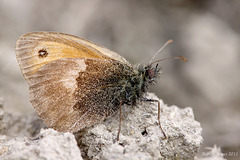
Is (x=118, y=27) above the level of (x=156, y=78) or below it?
above

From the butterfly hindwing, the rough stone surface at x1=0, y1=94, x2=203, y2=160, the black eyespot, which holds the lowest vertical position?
the rough stone surface at x1=0, y1=94, x2=203, y2=160

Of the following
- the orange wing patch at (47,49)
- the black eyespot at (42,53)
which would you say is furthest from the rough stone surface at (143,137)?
the black eyespot at (42,53)

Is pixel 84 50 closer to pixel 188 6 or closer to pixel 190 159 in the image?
pixel 190 159

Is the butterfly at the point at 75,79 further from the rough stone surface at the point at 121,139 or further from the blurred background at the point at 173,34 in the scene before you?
the blurred background at the point at 173,34

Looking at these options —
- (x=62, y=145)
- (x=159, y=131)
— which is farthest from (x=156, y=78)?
(x=62, y=145)

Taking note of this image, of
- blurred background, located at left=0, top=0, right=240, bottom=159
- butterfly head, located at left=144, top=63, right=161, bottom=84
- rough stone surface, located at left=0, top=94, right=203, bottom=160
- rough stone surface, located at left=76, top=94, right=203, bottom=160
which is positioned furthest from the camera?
blurred background, located at left=0, top=0, right=240, bottom=159

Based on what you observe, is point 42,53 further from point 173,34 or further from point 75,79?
point 173,34

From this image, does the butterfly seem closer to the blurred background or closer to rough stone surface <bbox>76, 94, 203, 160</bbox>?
rough stone surface <bbox>76, 94, 203, 160</bbox>

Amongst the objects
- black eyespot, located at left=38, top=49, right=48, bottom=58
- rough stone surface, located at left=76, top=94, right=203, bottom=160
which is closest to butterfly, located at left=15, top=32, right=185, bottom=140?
black eyespot, located at left=38, top=49, right=48, bottom=58
